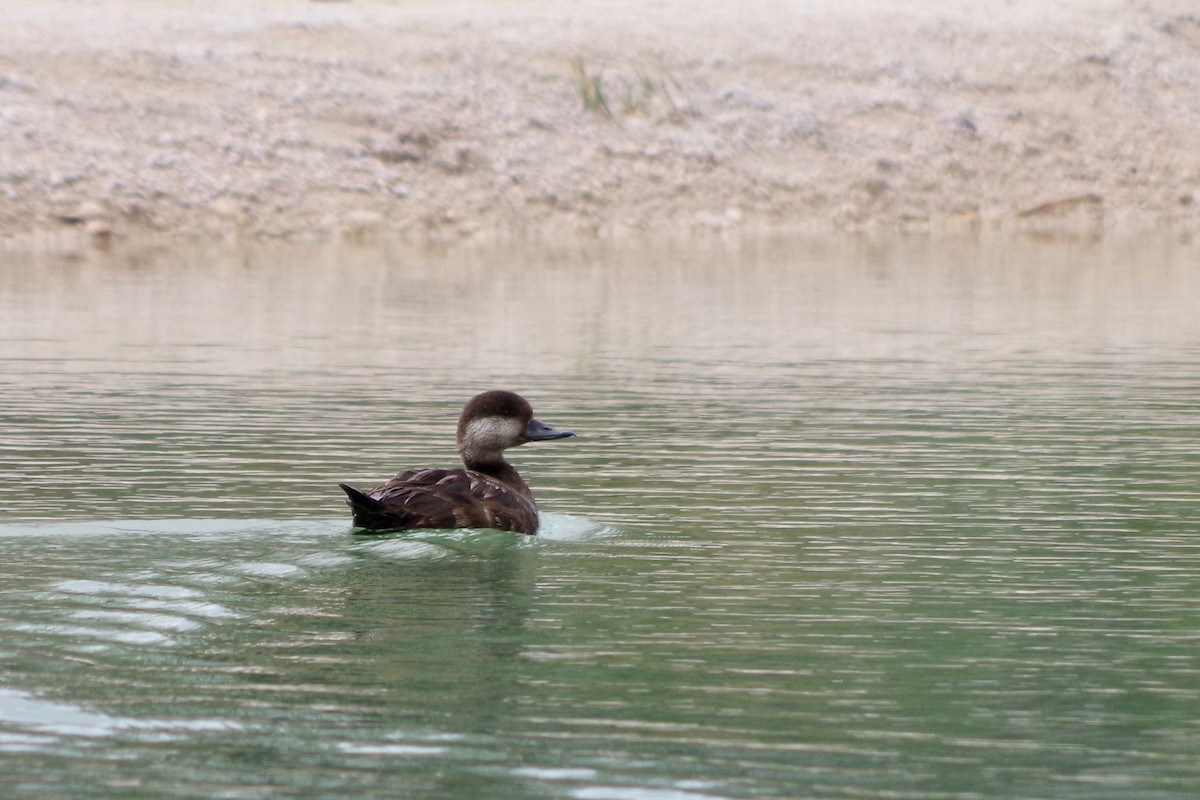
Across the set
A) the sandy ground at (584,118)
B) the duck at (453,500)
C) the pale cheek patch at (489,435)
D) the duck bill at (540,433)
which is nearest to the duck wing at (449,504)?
the duck at (453,500)

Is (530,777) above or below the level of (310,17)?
below

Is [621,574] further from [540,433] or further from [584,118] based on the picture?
[584,118]

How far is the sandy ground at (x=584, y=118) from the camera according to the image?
32344 mm

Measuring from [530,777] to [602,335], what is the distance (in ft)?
43.0

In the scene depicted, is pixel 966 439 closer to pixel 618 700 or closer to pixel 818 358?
pixel 818 358

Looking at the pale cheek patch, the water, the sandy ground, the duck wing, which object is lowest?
the water

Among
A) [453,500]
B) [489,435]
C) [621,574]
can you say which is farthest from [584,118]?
[621,574]

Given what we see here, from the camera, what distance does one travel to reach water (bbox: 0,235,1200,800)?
577 cm

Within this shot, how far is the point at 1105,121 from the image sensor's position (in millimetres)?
37531

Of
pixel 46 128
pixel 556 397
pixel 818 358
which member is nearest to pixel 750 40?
pixel 46 128

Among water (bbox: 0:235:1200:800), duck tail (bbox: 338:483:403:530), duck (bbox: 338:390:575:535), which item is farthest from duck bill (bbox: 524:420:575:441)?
duck tail (bbox: 338:483:403:530)

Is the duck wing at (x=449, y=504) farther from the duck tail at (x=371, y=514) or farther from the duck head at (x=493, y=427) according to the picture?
the duck head at (x=493, y=427)

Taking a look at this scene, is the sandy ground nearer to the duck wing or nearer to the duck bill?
the duck bill

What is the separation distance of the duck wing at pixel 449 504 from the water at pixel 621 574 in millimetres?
92
